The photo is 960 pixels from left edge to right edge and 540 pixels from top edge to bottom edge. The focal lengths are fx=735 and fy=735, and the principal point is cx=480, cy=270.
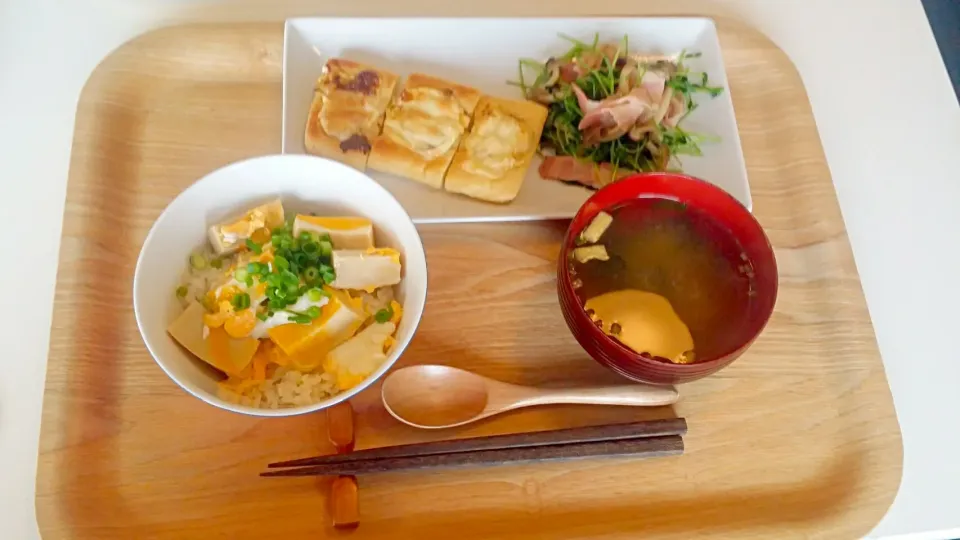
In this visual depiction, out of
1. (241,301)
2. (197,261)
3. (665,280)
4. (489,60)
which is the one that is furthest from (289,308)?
(489,60)

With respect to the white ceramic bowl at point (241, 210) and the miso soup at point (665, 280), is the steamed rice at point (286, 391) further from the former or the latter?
the miso soup at point (665, 280)

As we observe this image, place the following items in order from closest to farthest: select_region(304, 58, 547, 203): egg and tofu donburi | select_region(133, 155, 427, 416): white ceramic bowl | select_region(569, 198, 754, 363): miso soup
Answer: select_region(133, 155, 427, 416): white ceramic bowl
select_region(569, 198, 754, 363): miso soup
select_region(304, 58, 547, 203): egg and tofu donburi

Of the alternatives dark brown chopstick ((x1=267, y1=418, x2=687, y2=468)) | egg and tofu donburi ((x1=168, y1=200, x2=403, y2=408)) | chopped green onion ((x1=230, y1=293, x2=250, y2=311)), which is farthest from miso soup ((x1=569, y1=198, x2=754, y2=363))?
chopped green onion ((x1=230, y1=293, x2=250, y2=311))

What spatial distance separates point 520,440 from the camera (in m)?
1.17

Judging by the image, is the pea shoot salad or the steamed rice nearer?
the steamed rice

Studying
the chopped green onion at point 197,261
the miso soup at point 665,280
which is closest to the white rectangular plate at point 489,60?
the miso soup at point 665,280

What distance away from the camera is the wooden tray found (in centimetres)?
116

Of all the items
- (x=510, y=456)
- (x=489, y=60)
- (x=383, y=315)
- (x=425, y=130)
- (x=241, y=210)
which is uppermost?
(x=489, y=60)

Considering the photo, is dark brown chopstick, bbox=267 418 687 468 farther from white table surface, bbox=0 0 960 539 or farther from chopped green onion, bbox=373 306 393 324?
white table surface, bbox=0 0 960 539

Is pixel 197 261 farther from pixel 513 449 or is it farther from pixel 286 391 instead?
pixel 513 449

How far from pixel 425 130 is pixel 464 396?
53cm

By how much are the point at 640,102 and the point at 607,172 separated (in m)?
0.15

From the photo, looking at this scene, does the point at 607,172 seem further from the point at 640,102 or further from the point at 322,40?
the point at 322,40

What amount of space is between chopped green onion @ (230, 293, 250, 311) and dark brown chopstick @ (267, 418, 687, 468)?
25 cm
